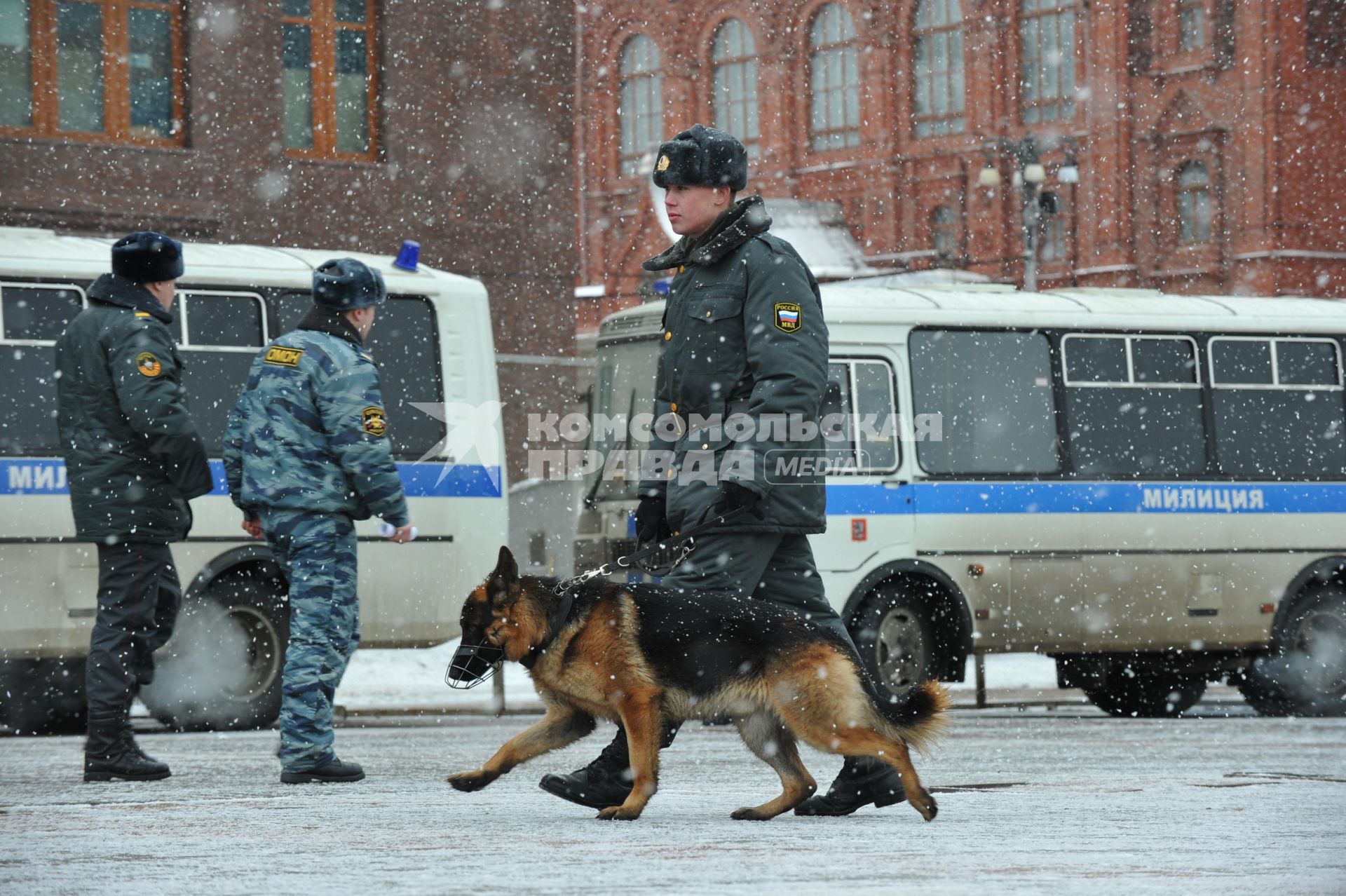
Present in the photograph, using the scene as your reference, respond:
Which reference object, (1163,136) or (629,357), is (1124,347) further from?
(1163,136)

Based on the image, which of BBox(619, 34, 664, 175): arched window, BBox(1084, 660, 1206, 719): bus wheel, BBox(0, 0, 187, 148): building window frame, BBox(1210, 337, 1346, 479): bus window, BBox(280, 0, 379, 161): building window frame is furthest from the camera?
BBox(619, 34, 664, 175): arched window

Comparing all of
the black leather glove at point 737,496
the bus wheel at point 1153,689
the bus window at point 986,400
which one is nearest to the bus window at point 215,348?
the bus window at point 986,400

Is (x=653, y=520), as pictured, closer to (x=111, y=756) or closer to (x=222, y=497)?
(x=111, y=756)

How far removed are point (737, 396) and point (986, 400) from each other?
8.78 metres

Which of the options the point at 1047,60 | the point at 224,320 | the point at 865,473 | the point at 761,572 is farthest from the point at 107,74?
the point at 1047,60

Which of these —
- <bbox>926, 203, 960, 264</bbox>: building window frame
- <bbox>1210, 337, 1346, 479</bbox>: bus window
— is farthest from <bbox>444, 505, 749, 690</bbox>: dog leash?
<bbox>926, 203, 960, 264</bbox>: building window frame

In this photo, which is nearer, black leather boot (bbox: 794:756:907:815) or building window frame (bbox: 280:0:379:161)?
black leather boot (bbox: 794:756:907:815)

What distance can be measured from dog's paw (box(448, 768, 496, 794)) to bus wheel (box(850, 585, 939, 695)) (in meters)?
7.53

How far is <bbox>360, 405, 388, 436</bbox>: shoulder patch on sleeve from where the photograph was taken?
7.88 meters

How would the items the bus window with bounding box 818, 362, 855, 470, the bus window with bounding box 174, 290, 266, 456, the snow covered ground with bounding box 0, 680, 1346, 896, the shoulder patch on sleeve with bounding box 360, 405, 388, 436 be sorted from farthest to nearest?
1. the bus window with bounding box 818, 362, 855, 470
2. the bus window with bounding box 174, 290, 266, 456
3. the shoulder patch on sleeve with bounding box 360, 405, 388, 436
4. the snow covered ground with bounding box 0, 680, 1346, 896

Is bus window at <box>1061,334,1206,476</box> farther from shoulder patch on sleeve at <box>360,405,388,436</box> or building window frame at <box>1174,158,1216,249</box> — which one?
building window frame at <box>1174,158,1216,249</box>

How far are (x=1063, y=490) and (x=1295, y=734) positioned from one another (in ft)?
10.8

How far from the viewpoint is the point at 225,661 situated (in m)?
13.2

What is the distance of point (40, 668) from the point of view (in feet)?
43.5
